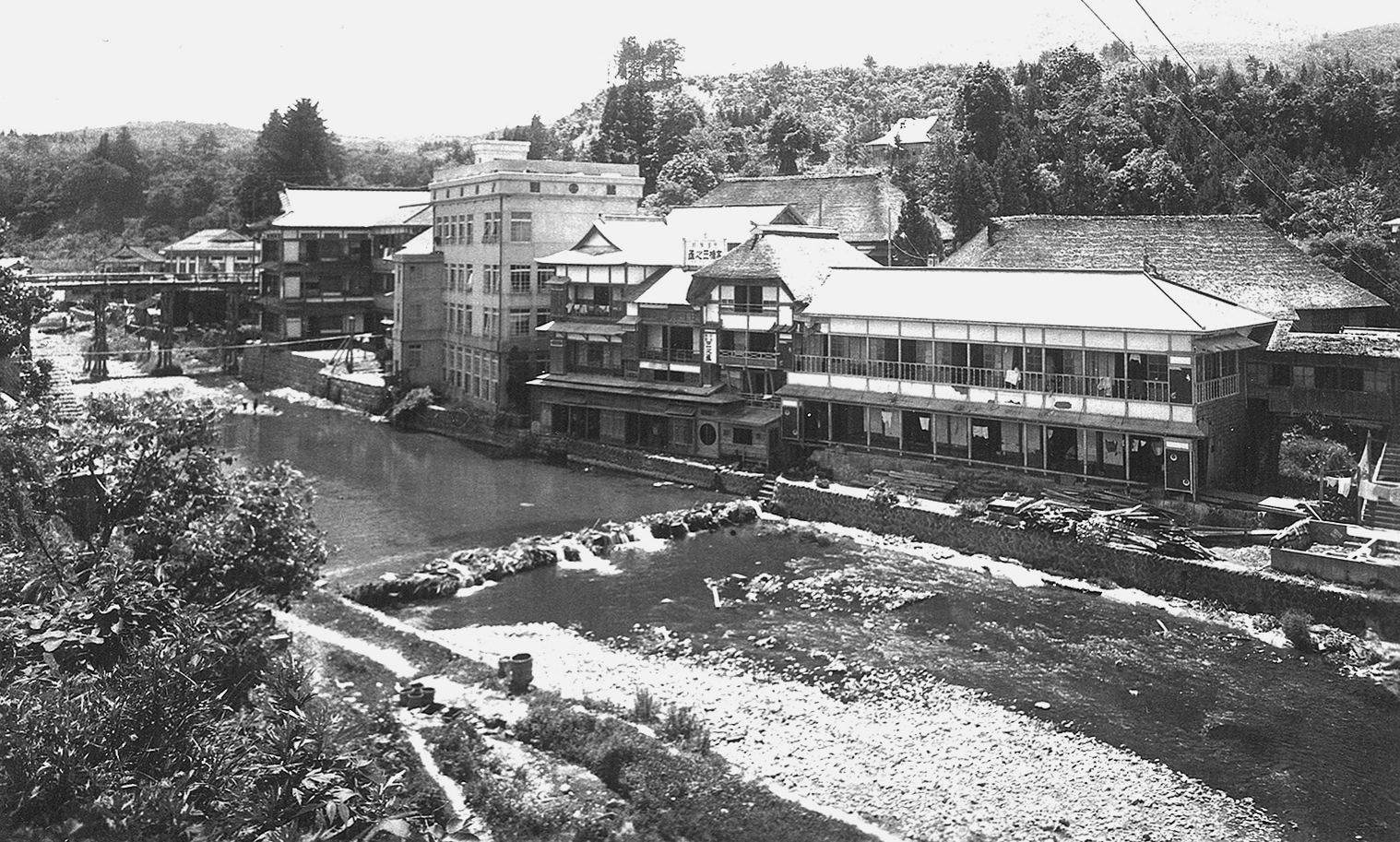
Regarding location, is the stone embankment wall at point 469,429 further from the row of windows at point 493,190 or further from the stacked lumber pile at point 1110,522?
the stacked lumber pile at point 1110,522

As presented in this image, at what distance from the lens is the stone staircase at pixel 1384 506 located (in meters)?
23.5

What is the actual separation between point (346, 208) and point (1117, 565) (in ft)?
173

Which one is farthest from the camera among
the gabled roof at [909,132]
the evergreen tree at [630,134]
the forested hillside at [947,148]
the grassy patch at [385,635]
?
the evergreen tree at [630,134]

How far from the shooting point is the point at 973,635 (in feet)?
71.9

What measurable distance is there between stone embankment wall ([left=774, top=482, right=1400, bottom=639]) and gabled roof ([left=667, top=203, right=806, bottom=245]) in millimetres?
13434

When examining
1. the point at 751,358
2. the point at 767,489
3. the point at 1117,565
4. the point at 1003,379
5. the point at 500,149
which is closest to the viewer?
the point at 1117,565

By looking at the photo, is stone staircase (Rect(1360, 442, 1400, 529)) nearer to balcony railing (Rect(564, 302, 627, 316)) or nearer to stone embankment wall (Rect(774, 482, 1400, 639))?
stone embankment wall (Rect(774, 482, 1400, 639))

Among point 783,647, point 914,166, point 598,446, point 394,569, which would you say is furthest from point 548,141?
point 783,647

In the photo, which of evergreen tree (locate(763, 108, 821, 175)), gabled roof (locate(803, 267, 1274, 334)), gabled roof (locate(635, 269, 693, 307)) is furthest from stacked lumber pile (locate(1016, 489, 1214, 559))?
evergreen tree (locate(763, 108, 821, 175))

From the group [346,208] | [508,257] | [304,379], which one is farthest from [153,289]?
[508,257]

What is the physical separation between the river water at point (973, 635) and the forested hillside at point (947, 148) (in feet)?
32.9

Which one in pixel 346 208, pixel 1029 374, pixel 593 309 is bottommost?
pixel 1029 374

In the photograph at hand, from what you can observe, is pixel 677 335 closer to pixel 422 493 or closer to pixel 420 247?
pixel 422 493

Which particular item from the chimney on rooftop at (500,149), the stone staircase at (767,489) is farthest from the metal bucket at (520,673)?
the chimney on rooftop at (500,149)
